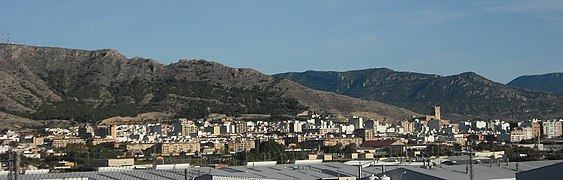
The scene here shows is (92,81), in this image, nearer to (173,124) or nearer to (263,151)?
(173,124)

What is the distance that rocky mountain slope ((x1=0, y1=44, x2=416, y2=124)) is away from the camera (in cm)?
12500

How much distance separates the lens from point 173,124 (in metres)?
123

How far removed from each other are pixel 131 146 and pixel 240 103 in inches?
2114

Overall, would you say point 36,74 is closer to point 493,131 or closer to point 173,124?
point 173,124

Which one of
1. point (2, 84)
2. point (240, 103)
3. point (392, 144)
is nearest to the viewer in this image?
point (392, 144)

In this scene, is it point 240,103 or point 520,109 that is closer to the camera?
point 240,103

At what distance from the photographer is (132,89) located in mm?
137250

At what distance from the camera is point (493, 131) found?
129 meters

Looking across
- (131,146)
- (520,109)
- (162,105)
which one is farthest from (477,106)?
(131,146)

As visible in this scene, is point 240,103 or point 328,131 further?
point 240,103

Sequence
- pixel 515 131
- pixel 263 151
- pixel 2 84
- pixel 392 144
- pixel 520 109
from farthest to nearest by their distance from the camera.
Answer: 1. pixel 520 109
2. pixel 2 84
3. pixel 515 131
4. pixel 392 144
5. pixel 263 151

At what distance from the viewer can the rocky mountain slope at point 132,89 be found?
125 m

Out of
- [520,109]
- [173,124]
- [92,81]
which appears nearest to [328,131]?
[173,124]

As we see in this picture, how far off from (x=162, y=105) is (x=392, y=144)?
168ft
